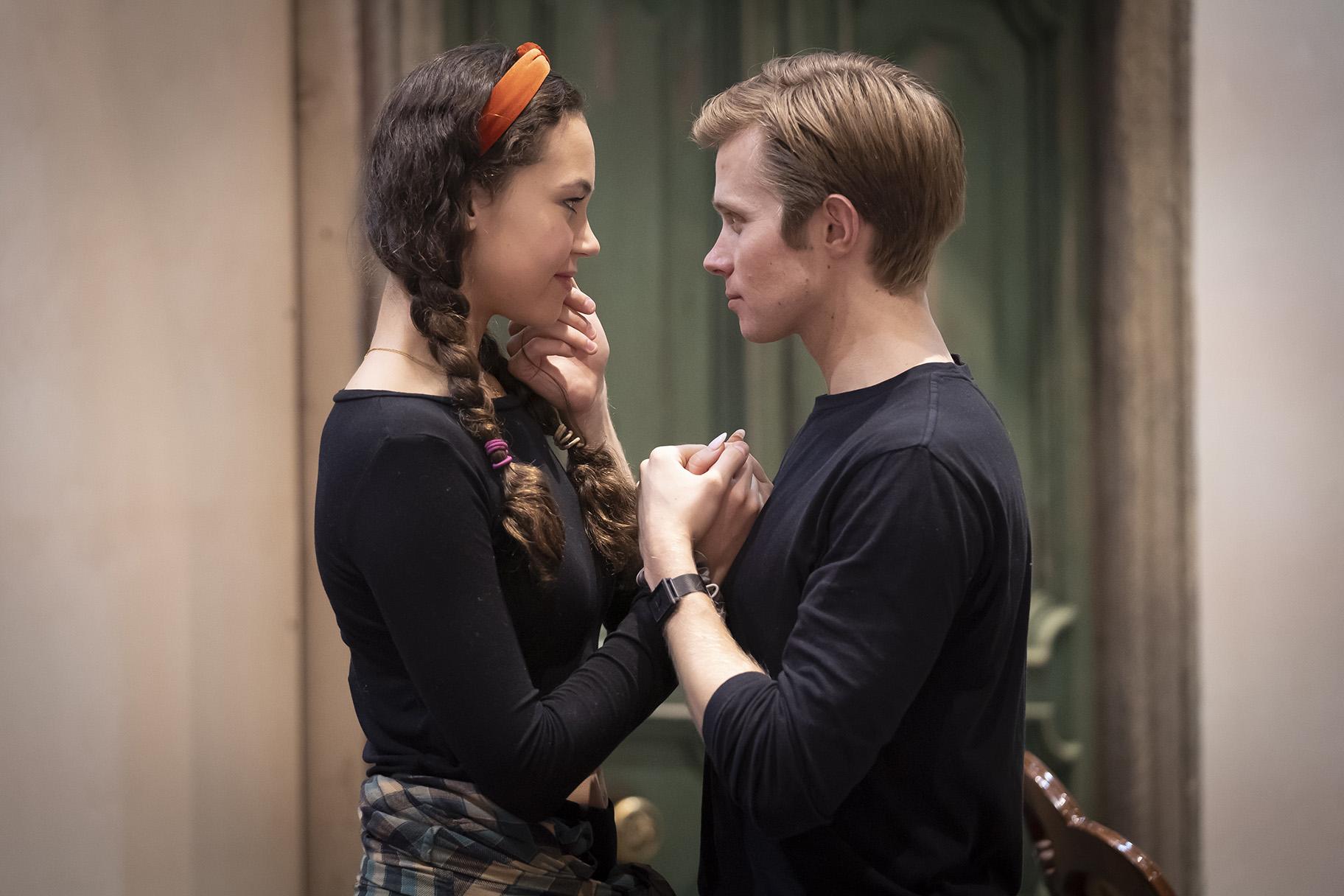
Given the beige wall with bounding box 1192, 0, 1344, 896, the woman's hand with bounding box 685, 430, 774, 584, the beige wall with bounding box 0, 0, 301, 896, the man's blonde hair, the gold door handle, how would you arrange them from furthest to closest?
the gold door handle
the beige wall with bounding box 1192, 0, 1344, 896
the beige wall with bounding box 0, 0, 301, 896
the woman's hand with bounding box 685, 430, 774, 584
the man's blonde hair

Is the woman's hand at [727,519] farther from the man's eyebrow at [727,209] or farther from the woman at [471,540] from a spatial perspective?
the man's eyebrow at [727,209]

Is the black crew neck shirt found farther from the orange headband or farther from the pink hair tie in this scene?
the orange headband

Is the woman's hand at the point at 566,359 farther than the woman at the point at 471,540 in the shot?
Yes

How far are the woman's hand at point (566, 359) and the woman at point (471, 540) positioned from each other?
0.20ft

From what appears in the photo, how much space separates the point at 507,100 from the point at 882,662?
29.3 inches

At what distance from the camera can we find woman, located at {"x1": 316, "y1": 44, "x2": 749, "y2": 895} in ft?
3.90

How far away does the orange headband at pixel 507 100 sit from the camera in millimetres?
1305

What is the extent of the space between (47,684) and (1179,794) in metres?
2.15

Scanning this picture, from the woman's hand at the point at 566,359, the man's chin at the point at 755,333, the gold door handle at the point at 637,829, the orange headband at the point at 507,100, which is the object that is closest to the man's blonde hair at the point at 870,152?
the man's chin at the point at 755,333

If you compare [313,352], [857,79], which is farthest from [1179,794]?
[313,352]

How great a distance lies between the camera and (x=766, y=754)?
1.13 meters

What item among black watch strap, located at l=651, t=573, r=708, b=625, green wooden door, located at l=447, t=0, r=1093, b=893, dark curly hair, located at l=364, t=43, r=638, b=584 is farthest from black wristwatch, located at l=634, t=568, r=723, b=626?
green wooden door, located at l=447, t=0, r=1093, b=893

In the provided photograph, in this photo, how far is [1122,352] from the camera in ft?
7.90

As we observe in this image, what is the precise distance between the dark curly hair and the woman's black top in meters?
0.03
